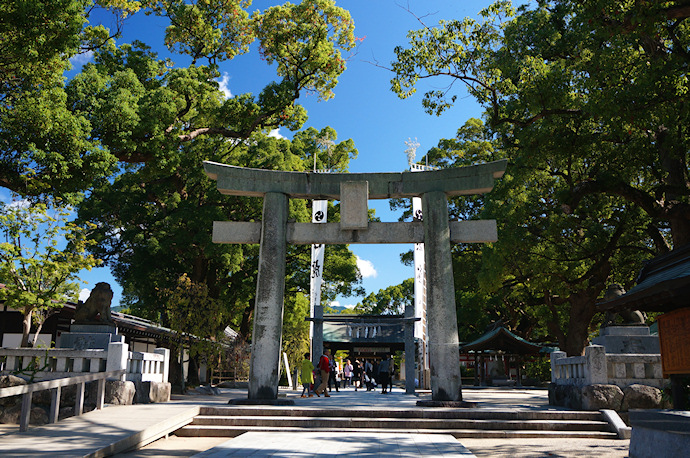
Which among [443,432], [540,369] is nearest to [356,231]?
[443,432]

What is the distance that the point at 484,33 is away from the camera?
1578 cm

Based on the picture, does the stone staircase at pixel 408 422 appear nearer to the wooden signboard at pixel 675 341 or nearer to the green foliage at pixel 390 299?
the wooden signboard at pixel 675 341

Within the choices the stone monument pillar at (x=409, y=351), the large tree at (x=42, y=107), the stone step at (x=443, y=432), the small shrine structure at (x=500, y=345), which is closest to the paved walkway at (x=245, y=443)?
the stone step at (x=443, y=432)

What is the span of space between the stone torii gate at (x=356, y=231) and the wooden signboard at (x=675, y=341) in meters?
5.38

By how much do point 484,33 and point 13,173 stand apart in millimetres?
12997

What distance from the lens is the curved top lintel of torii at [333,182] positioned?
12.9 metres

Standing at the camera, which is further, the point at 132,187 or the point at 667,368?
the point at 132,187

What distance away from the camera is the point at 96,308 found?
467 inches

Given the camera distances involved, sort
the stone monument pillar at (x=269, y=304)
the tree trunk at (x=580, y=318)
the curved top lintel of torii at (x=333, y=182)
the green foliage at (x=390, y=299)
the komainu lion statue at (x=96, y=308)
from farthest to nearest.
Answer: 1. the green foliage at (x=390, y=299)
2. the tree trunk at (x=580, y=318)
3. the curved top lintel of torii at (x=333, y=182)
4. the stone monument pillar at (x=269, y=304)
5. the komainu lion statue at (x=96, y=308)

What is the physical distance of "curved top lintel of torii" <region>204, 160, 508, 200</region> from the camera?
12.9m

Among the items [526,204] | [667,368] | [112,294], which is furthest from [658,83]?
[112,294]

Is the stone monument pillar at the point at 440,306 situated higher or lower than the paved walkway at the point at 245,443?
higher

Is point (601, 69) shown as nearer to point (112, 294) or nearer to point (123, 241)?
point (112, 294)

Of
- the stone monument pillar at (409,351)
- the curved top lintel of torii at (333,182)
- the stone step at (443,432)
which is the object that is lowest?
the stone step at (443,432)
